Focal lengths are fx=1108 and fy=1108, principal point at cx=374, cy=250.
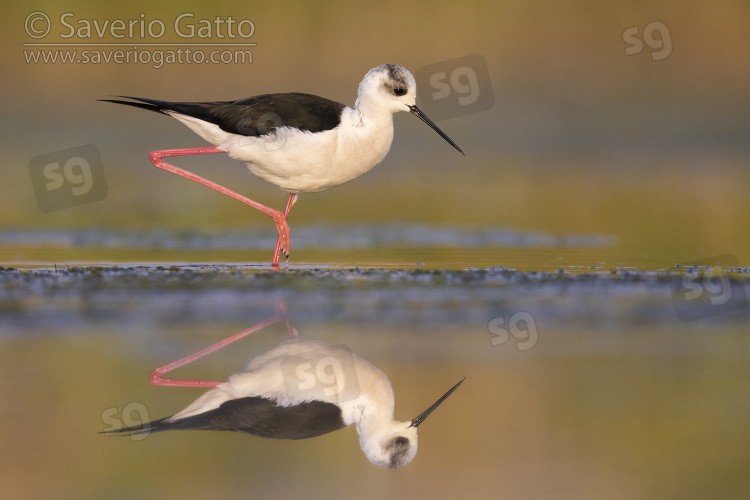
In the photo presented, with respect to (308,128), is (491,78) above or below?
above

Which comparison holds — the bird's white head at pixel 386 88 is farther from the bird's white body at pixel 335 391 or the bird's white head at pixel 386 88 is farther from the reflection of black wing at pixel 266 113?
the bird's white body at pixel 335 391

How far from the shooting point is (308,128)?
7195 mm

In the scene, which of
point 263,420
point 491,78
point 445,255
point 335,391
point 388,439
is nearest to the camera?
point 388,439

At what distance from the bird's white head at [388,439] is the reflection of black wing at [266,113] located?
11.1 ft

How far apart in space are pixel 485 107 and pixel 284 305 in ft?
31.1

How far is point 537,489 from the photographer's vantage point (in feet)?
11.4

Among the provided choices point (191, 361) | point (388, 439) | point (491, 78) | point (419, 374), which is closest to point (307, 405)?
point (388, 439)

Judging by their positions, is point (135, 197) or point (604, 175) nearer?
point (135, 197)

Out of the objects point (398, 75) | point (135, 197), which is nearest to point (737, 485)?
point (398, 75)

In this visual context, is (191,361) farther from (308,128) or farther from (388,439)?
(308,128)

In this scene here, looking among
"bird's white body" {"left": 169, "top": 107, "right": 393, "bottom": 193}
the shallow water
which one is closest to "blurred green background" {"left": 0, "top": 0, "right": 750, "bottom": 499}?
the shallow water

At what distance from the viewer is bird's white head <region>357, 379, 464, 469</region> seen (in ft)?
12.8

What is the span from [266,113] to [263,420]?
3.57m

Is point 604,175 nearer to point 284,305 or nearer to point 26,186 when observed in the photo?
point 26,186
